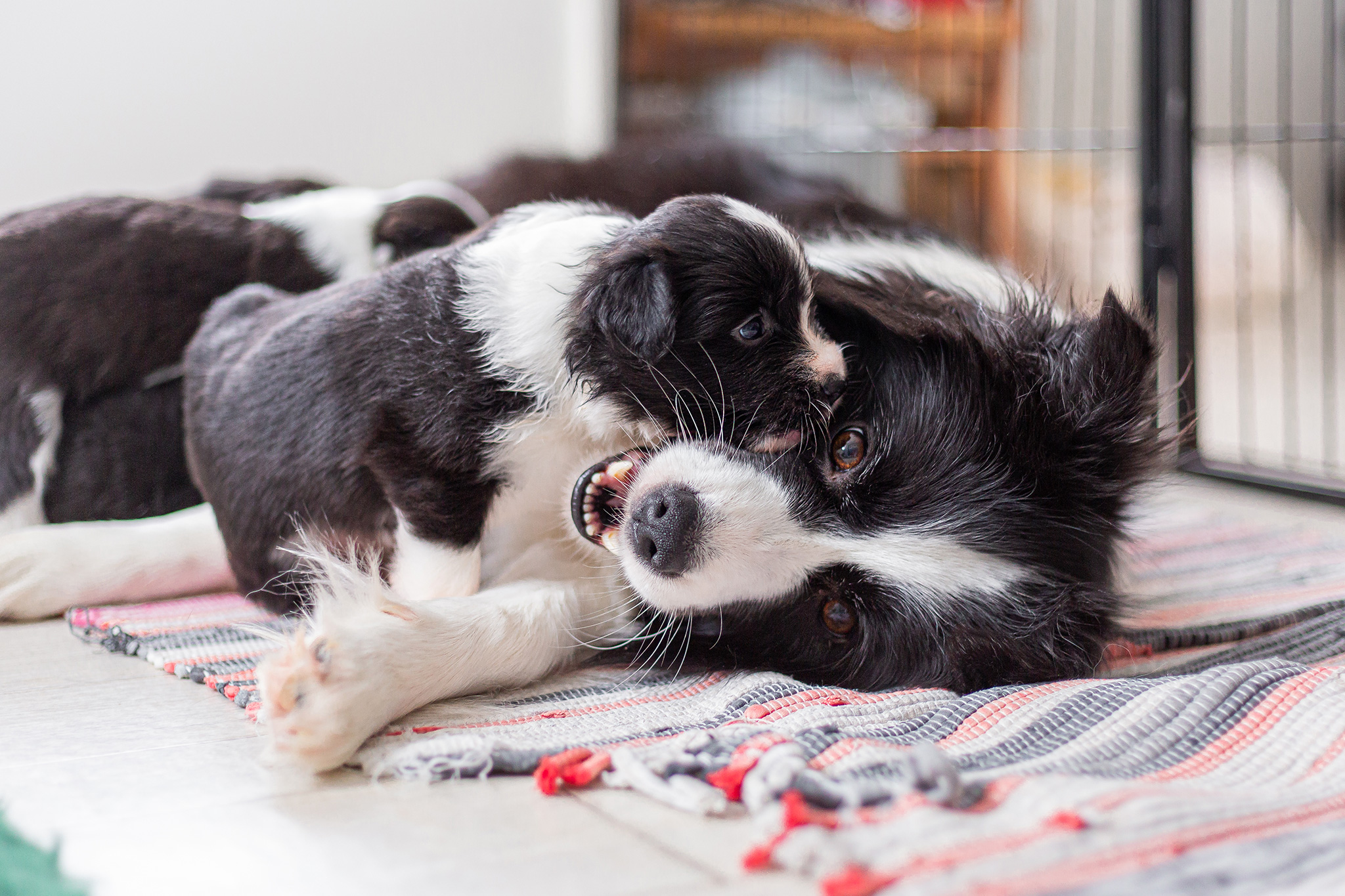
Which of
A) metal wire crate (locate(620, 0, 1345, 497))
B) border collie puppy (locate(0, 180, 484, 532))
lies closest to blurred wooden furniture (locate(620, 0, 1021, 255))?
metal wire crate (locate(620, 0, 1345, 497))

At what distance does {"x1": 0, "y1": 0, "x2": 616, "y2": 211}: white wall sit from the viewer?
337 cm

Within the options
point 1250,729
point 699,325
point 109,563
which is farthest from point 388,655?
point 1250,729

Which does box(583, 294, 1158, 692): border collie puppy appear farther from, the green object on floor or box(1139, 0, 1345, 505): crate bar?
box(1139, 0, 1345, 505): crate bar

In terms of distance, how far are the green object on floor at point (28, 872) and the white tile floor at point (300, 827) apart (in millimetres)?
13

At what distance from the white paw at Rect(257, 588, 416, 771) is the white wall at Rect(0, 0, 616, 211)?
2.26m

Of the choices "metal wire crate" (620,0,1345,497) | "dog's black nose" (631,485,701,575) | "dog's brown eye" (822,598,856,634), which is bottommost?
"dog's brown eye" (822,598,856,634)

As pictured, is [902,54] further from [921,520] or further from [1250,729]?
[1250,729]

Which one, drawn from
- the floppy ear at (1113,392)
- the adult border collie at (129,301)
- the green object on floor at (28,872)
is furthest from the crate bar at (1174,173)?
the green object on floor at (28,872)

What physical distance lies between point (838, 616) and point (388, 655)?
0.48 m

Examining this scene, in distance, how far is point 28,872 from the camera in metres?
0.80

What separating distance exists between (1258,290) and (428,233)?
174 inches

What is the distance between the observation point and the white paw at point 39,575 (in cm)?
152

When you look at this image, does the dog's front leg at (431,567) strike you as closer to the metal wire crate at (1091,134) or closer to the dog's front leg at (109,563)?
the dog's front leg at (109,563)

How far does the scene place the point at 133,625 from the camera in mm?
1429
